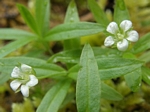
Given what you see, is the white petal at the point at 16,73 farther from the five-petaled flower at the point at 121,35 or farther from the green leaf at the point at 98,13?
the green leaf at the point at 98,13

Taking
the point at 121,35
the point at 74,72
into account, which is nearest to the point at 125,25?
the point at 121,35

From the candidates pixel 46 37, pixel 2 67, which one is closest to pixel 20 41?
pixel 46 37

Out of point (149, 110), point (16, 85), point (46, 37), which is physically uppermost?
point (46, 37)

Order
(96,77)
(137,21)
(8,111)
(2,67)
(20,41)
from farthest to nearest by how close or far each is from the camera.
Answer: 1. (137,21)
2. (8,111)
3. (20,41)
4. (2,67)
5. (96,77)

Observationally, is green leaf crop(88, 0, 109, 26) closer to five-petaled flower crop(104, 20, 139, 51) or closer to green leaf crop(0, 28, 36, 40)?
five-petaled flower crop(104, 20, 139, 51)

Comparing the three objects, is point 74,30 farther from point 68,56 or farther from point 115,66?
point 115,66

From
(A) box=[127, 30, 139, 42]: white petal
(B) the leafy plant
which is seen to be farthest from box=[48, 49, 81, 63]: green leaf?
(A) box=[127, 30, 139, 42]: white petal

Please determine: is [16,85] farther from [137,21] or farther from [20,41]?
[137,21]
